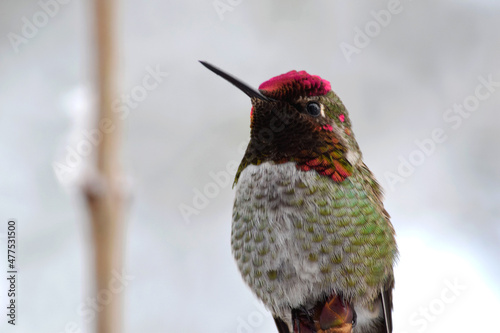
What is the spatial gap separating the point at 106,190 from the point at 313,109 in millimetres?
1249

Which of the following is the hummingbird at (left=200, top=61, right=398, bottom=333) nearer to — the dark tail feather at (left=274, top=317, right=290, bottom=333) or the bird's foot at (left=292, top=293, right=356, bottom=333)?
the bird's foot at (left=292, top=293, right=356, bottom=333)

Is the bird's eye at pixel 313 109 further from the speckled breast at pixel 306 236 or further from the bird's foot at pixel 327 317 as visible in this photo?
the bird's foot at pixel 327 317

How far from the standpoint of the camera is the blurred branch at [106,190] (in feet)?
2.80

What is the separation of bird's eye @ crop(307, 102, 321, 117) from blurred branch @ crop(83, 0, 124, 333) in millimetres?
1135

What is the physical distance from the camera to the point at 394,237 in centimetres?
228

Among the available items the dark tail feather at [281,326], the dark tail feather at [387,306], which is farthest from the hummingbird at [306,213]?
the dark tail feather at [281,326]

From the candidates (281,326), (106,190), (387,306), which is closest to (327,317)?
(387,306)

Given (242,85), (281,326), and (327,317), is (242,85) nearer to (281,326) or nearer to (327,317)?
(327,317)

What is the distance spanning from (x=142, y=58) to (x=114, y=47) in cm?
340

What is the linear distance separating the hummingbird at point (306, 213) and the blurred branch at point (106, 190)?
99 centimetres

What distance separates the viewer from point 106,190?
893mm

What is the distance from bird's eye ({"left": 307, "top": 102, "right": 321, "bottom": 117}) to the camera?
6.58 feet

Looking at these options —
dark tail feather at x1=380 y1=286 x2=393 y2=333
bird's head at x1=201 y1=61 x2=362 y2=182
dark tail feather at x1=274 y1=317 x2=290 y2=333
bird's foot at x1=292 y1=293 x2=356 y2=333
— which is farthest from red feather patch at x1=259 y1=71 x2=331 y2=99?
dark tail feather at x1=274 y1=317 x2=290 y2=333

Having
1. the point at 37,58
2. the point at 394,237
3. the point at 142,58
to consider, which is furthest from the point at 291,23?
the point at 394,237
